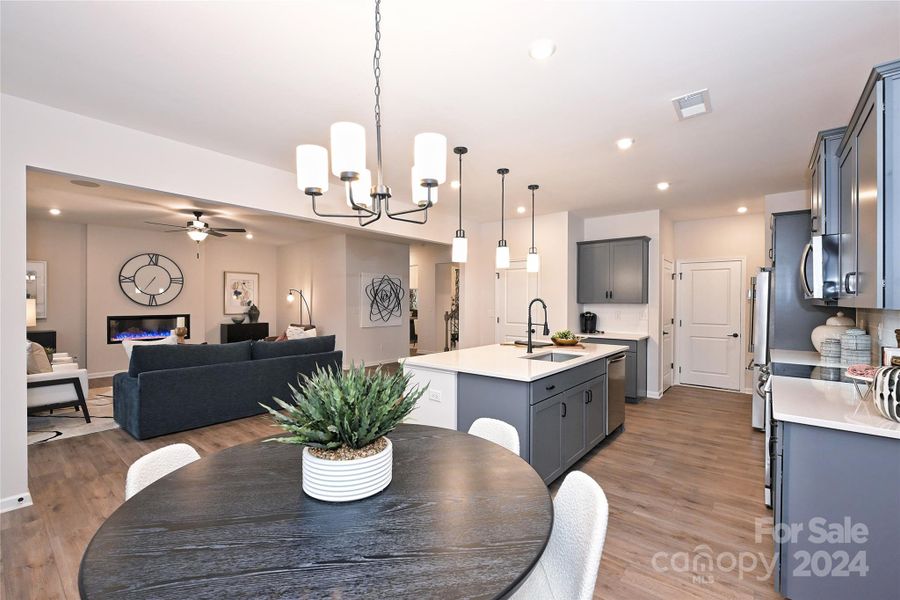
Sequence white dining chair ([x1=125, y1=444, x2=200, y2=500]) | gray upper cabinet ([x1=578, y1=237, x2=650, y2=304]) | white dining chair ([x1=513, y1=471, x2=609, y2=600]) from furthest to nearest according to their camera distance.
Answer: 1. gray upper cabinet ([x1=578, y1=237, x2=650, y2=304])
2. white dining chair ([x1=125, y1=444, x2=200, y2=500])
3. white dining chair ([x1=513, y1=471, x2=609, y2=600])

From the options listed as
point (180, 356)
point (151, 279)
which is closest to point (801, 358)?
point (180, 356)

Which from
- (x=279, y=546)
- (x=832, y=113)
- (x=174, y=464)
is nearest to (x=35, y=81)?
(x=174, y=464)

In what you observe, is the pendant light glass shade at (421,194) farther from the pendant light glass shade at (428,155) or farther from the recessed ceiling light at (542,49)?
the recessed ceiling light at (542,49)

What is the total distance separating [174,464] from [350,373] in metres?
0.83

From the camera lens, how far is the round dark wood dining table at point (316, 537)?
812 millimetres

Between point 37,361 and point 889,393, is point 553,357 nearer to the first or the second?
point 889,393

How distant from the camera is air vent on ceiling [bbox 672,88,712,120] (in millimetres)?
2495

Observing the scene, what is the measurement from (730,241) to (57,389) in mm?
8351

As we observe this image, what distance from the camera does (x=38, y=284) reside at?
250 inches

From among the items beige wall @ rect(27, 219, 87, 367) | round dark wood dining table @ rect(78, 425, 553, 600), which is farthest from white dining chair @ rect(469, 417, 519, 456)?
beige wall @ rect(27, 219, 87, 367)

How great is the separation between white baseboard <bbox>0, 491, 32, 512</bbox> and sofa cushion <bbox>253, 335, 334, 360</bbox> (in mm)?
2133

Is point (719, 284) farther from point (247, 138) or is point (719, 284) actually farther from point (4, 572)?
point (4, 572)

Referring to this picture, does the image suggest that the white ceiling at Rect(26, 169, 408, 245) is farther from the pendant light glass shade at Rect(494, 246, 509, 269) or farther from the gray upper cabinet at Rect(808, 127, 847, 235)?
the gray upper cabinet at Rect(808, 127, 847, 235)

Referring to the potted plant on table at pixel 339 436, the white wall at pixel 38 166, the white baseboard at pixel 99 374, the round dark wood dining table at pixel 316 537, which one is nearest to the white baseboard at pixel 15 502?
the white wall at pixel 38 166
